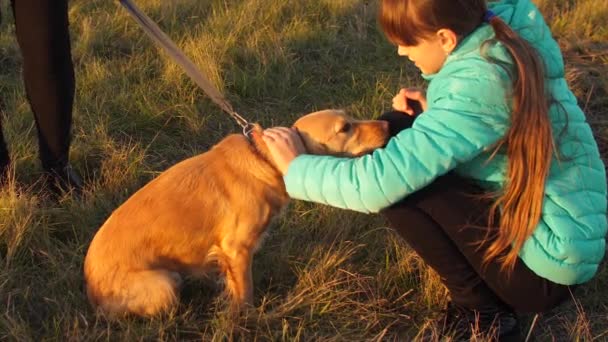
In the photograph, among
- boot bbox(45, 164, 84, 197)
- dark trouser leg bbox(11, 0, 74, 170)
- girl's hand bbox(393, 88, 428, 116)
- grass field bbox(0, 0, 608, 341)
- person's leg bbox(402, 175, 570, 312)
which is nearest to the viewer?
person's leg bbox(402, 175, 570, 312)

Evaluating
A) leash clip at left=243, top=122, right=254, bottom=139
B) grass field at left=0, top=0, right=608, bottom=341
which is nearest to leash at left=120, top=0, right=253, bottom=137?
leash clip at left=243, top=122, right=254, bottom=139

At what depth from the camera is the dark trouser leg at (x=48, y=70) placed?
3.20 meters

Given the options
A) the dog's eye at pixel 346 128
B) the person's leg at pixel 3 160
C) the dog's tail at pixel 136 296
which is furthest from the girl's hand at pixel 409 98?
the person's leg at pixel 3 160

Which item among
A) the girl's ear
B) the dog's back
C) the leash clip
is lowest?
the dog's back

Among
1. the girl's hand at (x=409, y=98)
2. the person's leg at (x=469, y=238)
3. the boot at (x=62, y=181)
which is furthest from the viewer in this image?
the boot at (x=62, y=181)

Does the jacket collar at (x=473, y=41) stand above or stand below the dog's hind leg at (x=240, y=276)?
above

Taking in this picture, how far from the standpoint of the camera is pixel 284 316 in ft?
9.00

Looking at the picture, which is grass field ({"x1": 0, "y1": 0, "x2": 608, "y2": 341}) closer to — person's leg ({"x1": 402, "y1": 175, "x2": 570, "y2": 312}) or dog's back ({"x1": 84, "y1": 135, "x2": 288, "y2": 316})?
dog's back ({"x1": 84, "y1": 135, "x2": 288, "y2": 316})

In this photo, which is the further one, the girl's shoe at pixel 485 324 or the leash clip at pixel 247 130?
the leash clip at pixel 247 130

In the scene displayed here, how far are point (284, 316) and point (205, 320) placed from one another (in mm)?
332

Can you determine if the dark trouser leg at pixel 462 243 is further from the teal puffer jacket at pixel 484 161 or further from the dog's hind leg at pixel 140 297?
the dog's hind leg at pixel 140 297

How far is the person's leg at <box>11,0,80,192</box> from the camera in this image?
3.20 m

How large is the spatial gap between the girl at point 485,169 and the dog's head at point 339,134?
121 millimetres

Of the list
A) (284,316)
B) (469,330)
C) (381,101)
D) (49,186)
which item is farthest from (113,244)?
(381,101)
